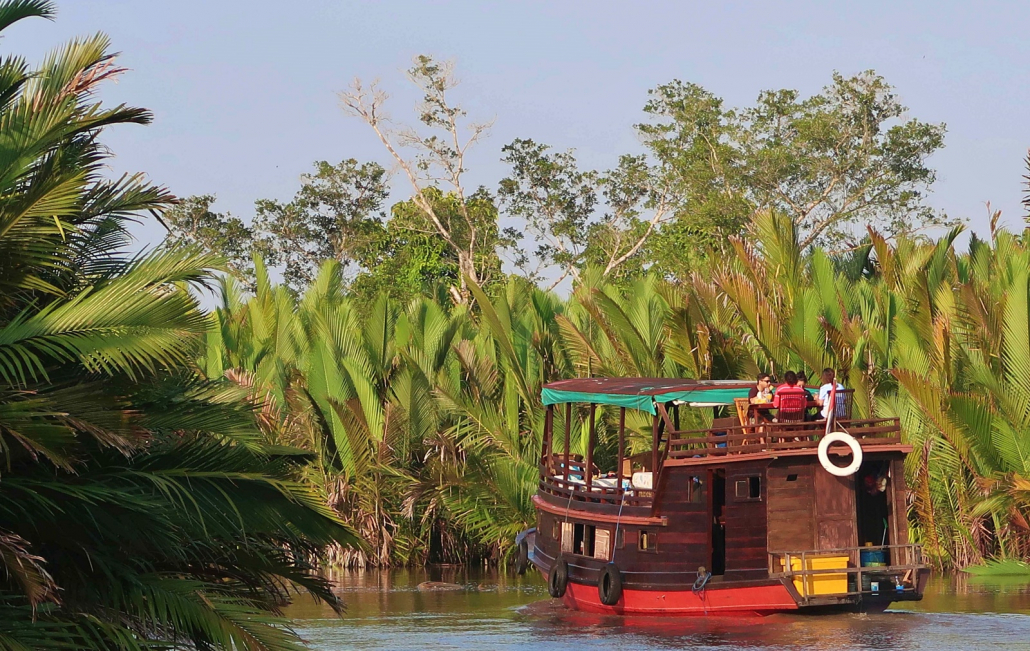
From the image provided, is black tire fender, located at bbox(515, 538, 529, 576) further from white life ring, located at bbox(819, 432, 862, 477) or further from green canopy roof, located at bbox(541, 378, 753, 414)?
white life ring, located at bbox(819, 432, 862, 477)

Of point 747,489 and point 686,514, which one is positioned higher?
point 747,489

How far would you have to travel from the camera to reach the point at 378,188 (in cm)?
4778

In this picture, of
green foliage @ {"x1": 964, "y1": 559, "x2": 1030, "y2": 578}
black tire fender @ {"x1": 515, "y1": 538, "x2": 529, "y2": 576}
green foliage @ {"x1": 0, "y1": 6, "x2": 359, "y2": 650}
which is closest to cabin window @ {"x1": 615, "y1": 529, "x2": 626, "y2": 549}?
black tire fender @ {"x1": 515, "y1": 538, "x2": 529, "y2": 576}

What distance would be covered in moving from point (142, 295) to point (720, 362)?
15.6m

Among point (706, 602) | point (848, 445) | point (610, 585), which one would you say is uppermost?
point (848, 445)

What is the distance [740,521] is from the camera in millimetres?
17938

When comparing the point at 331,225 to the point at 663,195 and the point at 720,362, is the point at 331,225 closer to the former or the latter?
the point at 663,195

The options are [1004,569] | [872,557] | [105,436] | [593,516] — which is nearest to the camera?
[105,436]

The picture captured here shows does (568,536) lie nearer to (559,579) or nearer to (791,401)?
(559,579)

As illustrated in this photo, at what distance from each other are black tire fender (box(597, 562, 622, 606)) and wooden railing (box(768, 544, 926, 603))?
207cm

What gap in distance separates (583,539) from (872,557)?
12.2 ft

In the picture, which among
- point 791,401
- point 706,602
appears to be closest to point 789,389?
point 791,401

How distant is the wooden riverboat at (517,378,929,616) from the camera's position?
17547 millimetres

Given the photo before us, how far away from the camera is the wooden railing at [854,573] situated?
17.4 metres
